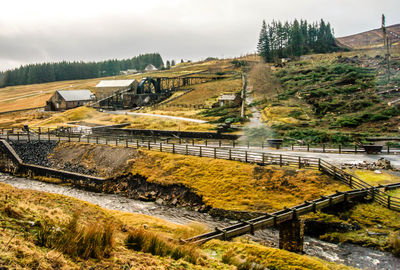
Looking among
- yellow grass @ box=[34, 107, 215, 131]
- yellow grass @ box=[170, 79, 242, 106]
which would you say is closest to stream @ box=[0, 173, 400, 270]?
yellow grass @ box=[34, 107, 215, 131]

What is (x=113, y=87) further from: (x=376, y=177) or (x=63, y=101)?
(x=376, y=177)

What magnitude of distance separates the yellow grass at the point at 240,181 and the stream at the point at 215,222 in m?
2.04

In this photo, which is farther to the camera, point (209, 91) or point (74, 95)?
point (209, 91)

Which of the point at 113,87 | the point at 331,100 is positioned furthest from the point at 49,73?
the point at 331,100

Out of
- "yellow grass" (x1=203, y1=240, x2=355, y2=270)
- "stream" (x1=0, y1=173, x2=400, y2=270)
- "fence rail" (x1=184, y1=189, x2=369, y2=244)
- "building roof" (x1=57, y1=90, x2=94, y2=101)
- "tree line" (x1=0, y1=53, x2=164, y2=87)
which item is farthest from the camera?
"tree line" (x1=0, y1=53, x2=164, y2=87)

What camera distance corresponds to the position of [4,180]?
111 ft

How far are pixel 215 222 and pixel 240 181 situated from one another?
462 cm

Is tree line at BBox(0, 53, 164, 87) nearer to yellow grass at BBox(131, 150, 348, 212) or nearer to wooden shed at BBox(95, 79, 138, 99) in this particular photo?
wooden shed at BBox(95, 79, 138, 99)

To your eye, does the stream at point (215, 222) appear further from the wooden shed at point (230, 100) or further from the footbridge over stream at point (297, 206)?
the wooden shed at point (230, 100)

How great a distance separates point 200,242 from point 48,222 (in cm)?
621

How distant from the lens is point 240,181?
2377 cm

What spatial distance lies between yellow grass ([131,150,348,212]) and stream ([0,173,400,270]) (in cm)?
204

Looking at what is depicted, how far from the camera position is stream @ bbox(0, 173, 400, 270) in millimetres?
14352

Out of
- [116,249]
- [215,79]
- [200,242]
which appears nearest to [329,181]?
[200,242]
